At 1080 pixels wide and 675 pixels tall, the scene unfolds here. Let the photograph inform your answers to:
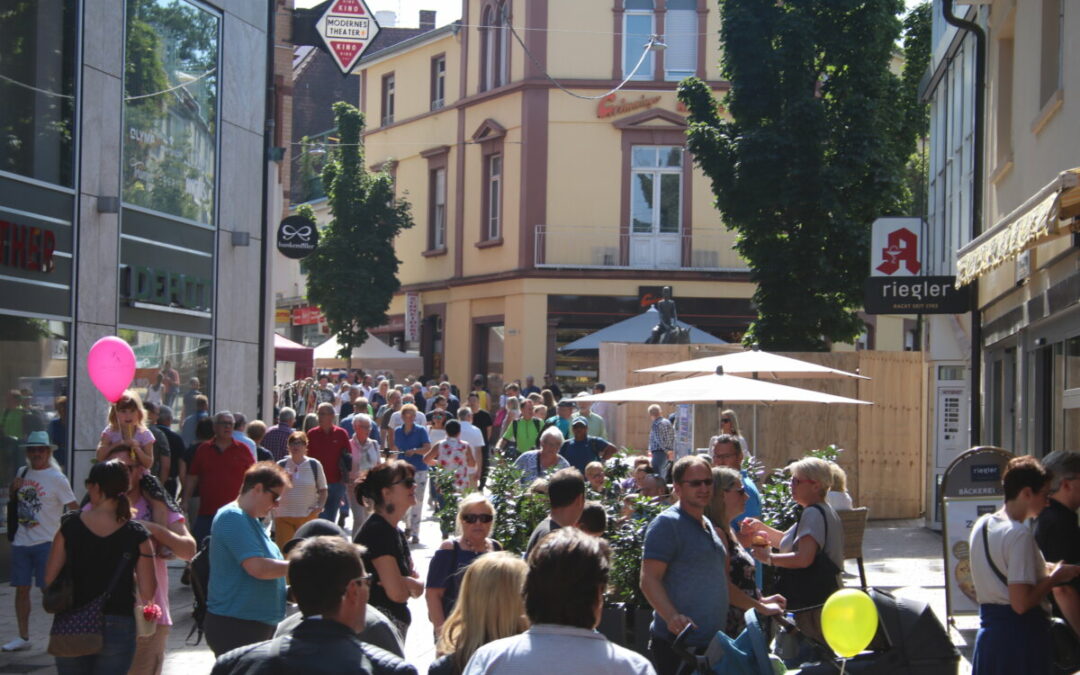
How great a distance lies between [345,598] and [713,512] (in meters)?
3.42

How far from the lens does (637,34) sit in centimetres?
3759

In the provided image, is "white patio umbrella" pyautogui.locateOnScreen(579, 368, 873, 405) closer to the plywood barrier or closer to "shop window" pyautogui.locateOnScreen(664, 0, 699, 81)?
the plywood barrier

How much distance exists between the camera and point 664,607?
6562 millimetres

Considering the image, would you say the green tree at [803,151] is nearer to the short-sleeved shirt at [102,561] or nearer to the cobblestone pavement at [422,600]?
the cobblestone pavement at [422,600]

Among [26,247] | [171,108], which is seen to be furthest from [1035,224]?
[171,108]

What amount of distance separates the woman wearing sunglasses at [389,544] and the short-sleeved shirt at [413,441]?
11554 millimetres

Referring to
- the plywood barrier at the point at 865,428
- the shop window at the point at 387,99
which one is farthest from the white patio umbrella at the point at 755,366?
the shop window at the point at 387,99

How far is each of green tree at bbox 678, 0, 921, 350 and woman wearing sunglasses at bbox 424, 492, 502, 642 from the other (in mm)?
17196

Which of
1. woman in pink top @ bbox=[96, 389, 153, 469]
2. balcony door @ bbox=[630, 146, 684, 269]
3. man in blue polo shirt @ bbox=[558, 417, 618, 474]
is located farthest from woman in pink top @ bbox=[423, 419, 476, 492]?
balcony door @ bbox=[630, 146, 684, 269]

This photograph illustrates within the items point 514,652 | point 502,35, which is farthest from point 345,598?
point 502,35

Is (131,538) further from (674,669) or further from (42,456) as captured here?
(42,456)

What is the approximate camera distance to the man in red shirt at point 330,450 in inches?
636

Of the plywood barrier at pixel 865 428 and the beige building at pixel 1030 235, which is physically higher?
the beige building at pixel 1030 235

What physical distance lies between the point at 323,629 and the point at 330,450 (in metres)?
12.1
